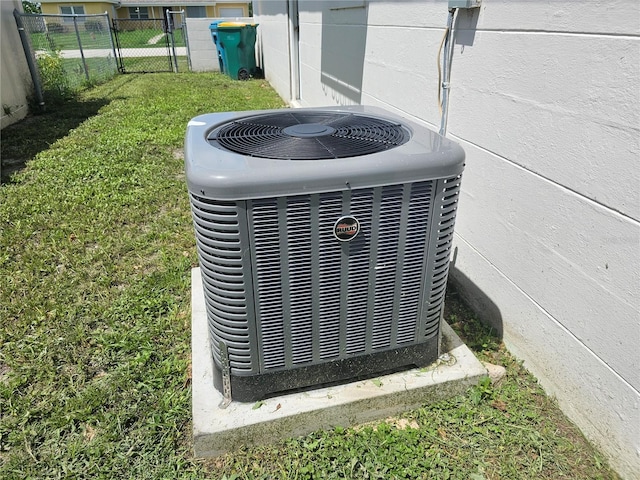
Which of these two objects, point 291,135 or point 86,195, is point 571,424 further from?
point 86,195

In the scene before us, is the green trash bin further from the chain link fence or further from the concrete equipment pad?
the concrete equipment pad

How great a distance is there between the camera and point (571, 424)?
6.24 ft

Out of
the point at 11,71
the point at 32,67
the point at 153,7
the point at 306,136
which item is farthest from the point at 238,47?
the point at 153,7

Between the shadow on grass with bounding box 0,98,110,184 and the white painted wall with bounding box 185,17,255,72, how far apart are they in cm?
527

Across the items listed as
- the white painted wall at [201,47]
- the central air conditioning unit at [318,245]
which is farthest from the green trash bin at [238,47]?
the central air conditioning unit at [318,245]

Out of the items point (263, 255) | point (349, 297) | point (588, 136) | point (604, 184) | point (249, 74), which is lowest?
point (249, 74)

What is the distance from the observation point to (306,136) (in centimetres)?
183

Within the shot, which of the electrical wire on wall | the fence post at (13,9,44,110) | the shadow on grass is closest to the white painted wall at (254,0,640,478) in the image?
the electrical wire on wall

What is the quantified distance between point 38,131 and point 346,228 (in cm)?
652

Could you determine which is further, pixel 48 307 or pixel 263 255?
pixel 48 307

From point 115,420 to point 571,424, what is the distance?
1.95 metres

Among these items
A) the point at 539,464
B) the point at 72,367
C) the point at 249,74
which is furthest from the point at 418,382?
the point at 249,74

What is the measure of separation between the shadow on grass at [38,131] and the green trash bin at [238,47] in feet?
13.5

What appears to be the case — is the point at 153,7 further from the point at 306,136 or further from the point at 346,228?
the point at 346,228
